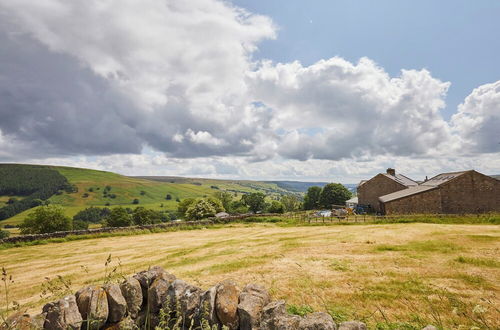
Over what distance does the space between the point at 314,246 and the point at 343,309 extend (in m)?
9.60

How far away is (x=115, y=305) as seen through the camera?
575 centimetres

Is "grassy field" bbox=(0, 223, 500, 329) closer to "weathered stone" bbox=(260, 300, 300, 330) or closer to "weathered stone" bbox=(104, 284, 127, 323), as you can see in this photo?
"weathered stone" bbox=(104, 284, 127, 323)

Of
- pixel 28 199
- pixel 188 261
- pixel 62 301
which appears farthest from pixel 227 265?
pixel 28 199

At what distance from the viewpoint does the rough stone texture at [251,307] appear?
503 centimetres

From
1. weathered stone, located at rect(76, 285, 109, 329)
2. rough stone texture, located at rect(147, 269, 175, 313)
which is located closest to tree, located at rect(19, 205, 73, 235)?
weathered stone, located at rect(76, 285, 109, 329)

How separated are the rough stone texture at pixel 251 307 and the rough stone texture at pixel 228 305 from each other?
0.46 feet

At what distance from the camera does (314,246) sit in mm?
16219

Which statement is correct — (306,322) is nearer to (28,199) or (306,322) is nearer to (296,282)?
(296,282)

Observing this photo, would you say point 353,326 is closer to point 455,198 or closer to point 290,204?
point 455,198

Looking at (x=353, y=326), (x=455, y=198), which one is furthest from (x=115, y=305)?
(x=455, y=198)

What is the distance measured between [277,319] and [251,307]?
718 millimetres

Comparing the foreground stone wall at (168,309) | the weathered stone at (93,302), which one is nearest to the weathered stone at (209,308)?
the foreground stone wall at (168,309)

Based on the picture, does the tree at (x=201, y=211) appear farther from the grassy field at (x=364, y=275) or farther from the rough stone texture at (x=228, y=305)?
the rough stone texture at (x=228, y=305)

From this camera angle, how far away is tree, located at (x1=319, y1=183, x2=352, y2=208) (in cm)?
9188
